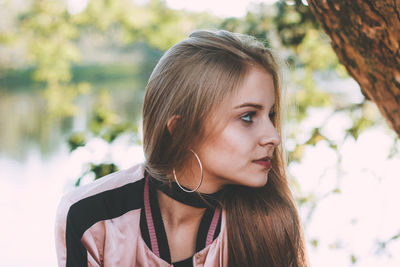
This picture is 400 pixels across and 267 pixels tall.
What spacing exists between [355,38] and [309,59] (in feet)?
11.0

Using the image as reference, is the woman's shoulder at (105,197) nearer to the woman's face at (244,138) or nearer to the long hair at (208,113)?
the long hair at (208,113)

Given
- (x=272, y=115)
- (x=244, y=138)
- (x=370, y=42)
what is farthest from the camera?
(x=272, y=115)

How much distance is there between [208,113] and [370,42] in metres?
0.62

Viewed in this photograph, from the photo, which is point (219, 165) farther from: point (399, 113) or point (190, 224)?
point (399, 113)

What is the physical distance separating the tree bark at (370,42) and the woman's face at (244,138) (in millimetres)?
371

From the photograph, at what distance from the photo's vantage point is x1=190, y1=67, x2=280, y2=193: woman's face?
1.67m

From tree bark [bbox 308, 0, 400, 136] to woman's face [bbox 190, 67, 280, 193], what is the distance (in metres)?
0.37

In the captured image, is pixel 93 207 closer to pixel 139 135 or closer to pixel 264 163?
pixel 264 163

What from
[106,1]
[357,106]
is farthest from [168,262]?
[106,1]

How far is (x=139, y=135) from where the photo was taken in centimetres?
343

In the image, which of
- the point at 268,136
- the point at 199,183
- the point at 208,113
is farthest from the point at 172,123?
Answer: the point at 268,136

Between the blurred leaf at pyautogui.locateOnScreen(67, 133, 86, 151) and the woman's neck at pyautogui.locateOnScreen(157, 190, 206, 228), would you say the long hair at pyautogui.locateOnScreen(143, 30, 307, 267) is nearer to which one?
the woman's neck at pyautogui.locateOnScreen(157, 190, 206, 228)

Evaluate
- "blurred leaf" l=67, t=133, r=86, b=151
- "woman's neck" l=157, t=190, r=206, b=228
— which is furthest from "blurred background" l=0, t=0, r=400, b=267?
"woman's neck" l=157, t=190, r=206, b=228

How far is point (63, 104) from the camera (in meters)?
6.23
